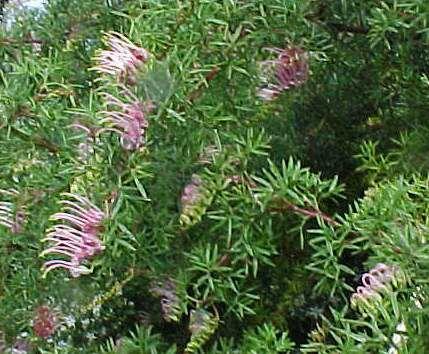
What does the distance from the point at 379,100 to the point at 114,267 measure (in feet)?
1.07

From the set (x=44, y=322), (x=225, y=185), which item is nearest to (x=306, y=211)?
(x=225, y=185)

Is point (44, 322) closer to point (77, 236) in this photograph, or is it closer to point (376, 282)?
point (77, 236)

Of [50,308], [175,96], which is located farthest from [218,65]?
[50,308]

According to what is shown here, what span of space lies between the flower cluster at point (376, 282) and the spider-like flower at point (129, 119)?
22 cm

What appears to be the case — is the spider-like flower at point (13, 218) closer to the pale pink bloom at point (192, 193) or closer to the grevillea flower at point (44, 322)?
the grevillea flower at point (44, 322)

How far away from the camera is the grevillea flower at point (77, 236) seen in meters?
0.75

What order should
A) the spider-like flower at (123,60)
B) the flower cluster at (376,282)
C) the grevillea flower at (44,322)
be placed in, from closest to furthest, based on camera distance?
the flower cluster at (376,282)
the spider-like flower at (123,60)
the grevillea flower at (44,322)

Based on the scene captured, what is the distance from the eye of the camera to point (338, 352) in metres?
0.68

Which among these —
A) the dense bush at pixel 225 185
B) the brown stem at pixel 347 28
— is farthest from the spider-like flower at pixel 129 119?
the brown stem at pixel 347 28

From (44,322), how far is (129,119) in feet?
0.89

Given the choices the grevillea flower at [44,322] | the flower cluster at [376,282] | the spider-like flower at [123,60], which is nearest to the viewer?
the flower cluster at [376,282]

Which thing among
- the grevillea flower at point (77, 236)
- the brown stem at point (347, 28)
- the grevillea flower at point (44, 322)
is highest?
the brown stem at point (347, 28)

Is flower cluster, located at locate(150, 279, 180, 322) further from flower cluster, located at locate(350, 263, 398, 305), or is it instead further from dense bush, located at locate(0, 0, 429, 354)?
flower cluster, located at locate(350, 263, 398, 305)

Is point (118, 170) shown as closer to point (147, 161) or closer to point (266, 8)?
point (147, 161)
